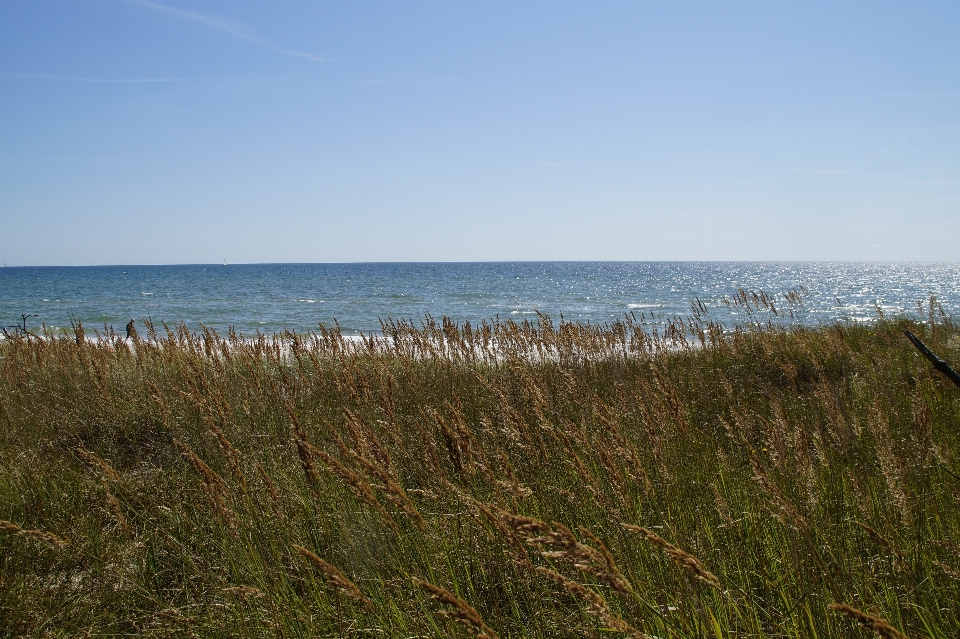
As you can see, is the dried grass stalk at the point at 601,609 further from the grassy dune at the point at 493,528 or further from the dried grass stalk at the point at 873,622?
the dried grass stalk at the point at 873,622

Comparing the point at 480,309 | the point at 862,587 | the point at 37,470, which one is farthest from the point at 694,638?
the point at 480,309

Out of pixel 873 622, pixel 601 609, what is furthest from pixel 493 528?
pixel 873 622

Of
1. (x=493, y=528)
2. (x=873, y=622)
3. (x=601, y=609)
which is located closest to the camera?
(x=873, y=622)

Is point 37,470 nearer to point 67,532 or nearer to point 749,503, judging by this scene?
point 67,532

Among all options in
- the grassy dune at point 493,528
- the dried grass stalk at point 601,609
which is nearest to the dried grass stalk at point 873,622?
the grassy dune at point 493,528

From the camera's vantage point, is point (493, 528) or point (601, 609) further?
point (493, 528)

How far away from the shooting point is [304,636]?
2.20 m

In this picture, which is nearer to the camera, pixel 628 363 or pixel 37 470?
pixel 37 470

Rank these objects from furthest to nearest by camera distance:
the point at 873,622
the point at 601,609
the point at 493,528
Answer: the point at 493,528 → the point at 601,609 → the point at 873,622

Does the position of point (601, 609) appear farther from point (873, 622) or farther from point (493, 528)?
point (493, 528)

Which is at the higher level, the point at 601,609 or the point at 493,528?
the point at 601,609

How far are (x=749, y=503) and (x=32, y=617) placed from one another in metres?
3.28

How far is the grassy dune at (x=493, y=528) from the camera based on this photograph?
1971 mm

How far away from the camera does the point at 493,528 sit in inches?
89.4
